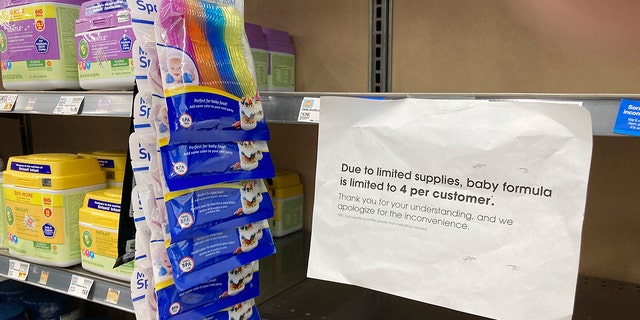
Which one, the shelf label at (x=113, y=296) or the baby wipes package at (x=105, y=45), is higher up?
the baby wipes package at (x=105, y=45)

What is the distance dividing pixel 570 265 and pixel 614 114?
228 mm

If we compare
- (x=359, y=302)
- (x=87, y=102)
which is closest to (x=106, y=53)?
(x=87, y=102)

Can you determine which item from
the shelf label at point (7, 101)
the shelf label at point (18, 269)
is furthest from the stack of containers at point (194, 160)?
the shelf label at point (7, 101)

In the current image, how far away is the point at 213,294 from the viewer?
0.93 m

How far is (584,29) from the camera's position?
3.91ft

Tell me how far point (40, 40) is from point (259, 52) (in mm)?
604

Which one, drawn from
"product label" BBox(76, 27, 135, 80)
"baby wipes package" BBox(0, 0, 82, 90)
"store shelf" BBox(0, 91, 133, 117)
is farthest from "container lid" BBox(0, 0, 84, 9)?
"store shelf" BBox(0, 91, 133, 117)

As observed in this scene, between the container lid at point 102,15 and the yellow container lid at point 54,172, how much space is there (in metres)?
0.35

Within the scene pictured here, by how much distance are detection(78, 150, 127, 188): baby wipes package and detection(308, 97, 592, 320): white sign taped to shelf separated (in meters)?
0.74

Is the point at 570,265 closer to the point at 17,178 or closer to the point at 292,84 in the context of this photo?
the point at 292,84

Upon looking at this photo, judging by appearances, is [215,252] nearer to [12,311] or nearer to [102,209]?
[102,209]

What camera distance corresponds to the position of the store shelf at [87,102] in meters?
1.15

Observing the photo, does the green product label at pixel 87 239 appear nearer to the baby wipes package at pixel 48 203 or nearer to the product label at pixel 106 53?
the baby wipes package at pixel 48 203

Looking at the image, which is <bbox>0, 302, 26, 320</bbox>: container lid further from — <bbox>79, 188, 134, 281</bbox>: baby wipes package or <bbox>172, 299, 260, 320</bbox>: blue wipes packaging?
<bbox>172, 299, 260, 320</bbox>: blue wipes packaging
